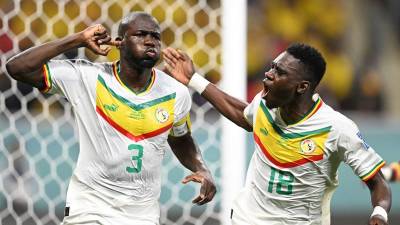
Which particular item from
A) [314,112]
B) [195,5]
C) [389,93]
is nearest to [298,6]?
[389,93]

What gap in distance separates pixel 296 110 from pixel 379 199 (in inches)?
26.9

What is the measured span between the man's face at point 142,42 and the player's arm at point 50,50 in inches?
5.7

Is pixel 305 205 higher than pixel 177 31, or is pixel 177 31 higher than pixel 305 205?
pixel 177 31

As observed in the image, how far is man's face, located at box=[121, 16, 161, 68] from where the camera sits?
17.0 ft

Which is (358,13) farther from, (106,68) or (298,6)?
(106,68)

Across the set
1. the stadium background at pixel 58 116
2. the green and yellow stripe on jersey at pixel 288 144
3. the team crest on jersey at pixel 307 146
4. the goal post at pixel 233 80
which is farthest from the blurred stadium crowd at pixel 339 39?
the team crest on jersey at pixel 307 146

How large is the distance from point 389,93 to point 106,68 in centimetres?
685

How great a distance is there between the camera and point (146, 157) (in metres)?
5.27

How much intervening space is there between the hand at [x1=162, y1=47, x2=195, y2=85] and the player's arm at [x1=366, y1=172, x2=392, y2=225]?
119 centimetres

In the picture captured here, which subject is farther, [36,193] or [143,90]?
[36,193]

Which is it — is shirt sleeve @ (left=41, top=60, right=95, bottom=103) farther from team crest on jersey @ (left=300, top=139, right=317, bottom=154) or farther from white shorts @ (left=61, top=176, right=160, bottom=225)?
team crest on jersey @ (left=300, top=139, right=317, bottom=154)

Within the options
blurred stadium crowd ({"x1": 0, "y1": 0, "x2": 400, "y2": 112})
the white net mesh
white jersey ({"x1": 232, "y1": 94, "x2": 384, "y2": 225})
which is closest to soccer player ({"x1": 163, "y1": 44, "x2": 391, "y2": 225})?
white jersey ({"x1": 232, "y1": 94, "x2": 384, "y2": 225})

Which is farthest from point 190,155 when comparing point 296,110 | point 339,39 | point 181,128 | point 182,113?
point 339,39

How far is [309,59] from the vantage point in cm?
546
